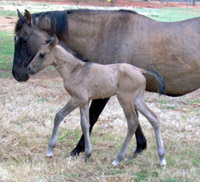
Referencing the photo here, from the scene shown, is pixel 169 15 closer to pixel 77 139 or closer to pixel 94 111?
pixel 77 139

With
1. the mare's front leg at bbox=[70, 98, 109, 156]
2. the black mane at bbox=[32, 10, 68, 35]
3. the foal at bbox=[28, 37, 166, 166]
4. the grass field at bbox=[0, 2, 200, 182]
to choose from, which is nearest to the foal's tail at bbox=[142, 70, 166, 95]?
the foal at bbox=[28, 37, 166, 166]

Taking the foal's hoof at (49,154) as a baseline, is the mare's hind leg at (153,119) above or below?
above

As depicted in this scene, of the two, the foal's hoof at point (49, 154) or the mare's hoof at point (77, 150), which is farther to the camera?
the mare's hoof at point (77, 150)

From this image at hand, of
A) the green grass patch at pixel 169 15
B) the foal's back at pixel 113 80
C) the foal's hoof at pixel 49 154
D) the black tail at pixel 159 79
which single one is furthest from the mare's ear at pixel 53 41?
the green grass patch at pixel 169 15

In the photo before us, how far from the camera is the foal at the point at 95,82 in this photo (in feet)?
15.4

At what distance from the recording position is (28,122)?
6.45 m

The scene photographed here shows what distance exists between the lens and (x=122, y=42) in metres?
5.23

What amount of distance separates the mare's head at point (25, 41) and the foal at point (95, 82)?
62cm

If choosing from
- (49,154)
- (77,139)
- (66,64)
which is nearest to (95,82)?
(66,64)

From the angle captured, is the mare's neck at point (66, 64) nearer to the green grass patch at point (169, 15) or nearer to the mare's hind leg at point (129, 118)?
the mare's hind leg at point (129, 118)

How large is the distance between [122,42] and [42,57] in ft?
3.69

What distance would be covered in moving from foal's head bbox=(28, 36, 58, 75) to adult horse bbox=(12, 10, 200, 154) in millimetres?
360

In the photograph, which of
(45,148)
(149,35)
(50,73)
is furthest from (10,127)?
(50,73)

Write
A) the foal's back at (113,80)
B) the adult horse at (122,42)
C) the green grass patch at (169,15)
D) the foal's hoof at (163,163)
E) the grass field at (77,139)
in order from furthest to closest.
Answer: the green grass patch at (169,15) → the adult horse at (122,42) → the foal's hoof at (163,163) → the foal's back at (113,80) → the grass field at (77,139)
